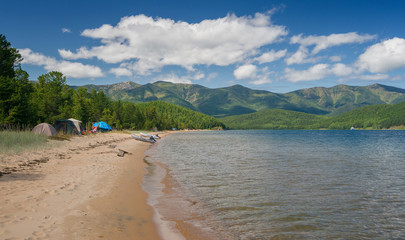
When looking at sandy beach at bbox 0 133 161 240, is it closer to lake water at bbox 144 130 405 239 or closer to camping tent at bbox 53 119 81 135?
lake water at bbox 144 130 405 239

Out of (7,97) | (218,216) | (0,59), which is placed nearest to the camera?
(218,216)

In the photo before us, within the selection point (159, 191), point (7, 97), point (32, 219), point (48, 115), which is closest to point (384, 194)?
point (159, 191)

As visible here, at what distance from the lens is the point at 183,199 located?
41.4 feet

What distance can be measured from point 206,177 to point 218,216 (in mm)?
8295

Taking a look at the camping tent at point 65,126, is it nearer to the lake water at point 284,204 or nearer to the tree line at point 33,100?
the tree line at point 33,100

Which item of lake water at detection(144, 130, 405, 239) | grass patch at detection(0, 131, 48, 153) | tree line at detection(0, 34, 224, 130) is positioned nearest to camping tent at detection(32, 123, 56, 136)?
tree line at detection(0, 34, 224, 130)

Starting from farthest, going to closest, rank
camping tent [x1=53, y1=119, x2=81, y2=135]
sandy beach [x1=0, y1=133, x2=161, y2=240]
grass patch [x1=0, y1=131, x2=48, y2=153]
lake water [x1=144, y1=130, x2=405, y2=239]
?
camping tent [x1=53, y1=119, x2=81, y2=135], grass patch [x1=0, y1=131, x2=48, y2=153], lake water [x1=144, y1=130, x2=405, y2=239], sandy beach [x1=0, y1=133, x2=161, y2=240]

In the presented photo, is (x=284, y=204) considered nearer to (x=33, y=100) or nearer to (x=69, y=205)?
(x=69, y=205)

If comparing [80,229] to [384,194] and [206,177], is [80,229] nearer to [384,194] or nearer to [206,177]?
[206,177]

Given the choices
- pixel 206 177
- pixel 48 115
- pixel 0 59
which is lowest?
pixel 206 177

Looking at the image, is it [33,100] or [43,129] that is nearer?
[43,129]

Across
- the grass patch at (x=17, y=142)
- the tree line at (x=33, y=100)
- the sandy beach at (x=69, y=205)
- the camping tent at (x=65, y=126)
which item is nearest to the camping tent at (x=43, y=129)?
the tree line at (x=33, y=100)

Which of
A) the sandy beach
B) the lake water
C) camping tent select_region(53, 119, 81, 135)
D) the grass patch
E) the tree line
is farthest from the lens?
camping tent select_region(53, 119, 81, 135)

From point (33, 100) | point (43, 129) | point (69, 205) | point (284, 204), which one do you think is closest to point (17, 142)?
point (43, 129)
